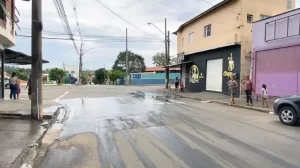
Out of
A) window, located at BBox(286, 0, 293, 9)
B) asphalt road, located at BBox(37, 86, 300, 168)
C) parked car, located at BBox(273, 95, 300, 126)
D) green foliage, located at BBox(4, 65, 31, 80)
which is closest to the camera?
asphalt road, located at BBox(37, 86, 300, 168)

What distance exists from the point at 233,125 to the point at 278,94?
8.95 metres

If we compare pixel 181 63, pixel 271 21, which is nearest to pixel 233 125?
pixel 271 21

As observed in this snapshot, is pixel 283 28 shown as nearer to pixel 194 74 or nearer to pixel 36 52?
pixel 36 52

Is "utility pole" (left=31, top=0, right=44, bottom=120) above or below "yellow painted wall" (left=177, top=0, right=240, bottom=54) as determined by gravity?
below

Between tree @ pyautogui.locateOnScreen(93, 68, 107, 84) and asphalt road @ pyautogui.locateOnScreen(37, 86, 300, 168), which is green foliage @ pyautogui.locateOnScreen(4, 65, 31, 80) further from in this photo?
asphalt road @ pyautogui.locateOnScreen(37, 86, 300, 168)

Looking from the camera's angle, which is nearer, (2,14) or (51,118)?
(51,118)

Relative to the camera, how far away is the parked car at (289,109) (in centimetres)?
1067

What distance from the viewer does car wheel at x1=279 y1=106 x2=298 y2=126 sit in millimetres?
10690

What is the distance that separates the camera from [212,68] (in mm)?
27078

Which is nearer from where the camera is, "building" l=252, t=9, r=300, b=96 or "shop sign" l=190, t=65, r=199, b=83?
"building" l=252, t=9, r=300, b=96

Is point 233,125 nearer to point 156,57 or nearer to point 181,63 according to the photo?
point 181,63

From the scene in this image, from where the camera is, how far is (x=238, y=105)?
17.7 m

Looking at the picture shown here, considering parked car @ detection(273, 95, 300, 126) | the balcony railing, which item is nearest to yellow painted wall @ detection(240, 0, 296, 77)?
the balcony railing

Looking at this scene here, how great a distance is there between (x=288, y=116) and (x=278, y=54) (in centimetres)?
824
